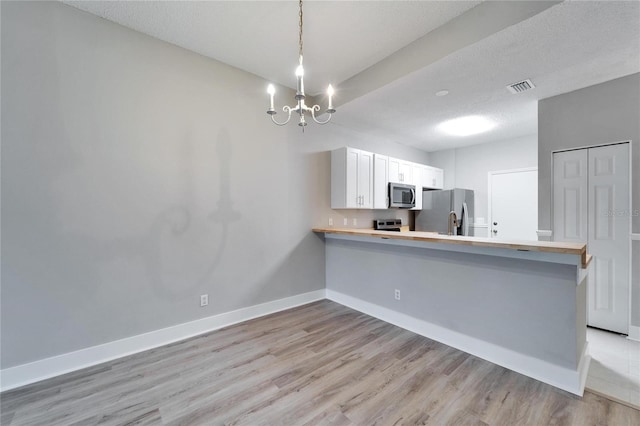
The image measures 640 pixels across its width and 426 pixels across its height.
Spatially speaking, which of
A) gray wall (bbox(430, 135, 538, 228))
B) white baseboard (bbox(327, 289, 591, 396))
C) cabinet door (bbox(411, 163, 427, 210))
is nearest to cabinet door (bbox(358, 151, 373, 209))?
cabinet door (bbox(411, 163, 427, 210))

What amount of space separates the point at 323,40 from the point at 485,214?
177 inches

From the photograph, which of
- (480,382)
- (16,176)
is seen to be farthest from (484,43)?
(16,176)

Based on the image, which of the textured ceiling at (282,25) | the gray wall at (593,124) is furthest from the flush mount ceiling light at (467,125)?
the textured ceiling at (282,25)

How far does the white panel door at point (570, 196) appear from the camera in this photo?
117 inches

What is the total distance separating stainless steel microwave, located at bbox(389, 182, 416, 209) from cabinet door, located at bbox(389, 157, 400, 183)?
0.30 ft

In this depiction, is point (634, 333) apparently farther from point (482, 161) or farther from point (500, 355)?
point (482, 161)

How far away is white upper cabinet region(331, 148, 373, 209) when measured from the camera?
3873mm

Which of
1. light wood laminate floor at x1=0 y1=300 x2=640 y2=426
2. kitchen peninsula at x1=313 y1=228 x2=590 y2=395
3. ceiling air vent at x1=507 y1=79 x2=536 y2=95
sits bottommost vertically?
light wood laminate floor at x1=0 y1=300 x2=640 y2=426

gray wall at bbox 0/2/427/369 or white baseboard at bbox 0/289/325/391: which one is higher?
gray wall at bbox 0/2/427/369

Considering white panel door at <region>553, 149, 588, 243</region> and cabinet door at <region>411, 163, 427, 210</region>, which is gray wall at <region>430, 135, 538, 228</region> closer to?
cabinet door at <region>411, 163, 427, 210</region>

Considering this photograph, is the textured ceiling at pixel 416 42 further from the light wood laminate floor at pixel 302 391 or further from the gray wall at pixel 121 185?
the light wood laminate floor at pixel 302 391

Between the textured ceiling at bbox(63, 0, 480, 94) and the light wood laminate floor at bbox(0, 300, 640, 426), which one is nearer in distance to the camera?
the light wood laminate floor at bbox(0, 300, 640, 426)

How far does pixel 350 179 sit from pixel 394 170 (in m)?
1.18

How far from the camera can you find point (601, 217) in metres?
2.86
